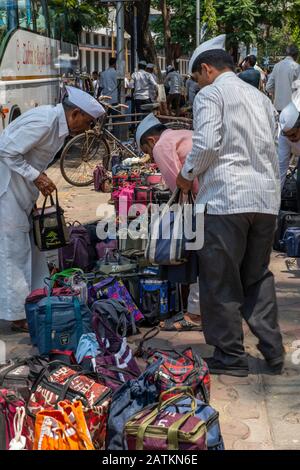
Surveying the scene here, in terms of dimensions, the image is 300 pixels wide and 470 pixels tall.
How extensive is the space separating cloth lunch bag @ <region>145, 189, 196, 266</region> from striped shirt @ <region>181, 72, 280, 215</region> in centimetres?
27

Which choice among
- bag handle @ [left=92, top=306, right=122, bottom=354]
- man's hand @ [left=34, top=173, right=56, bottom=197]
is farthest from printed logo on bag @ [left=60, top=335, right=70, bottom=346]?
man's hand @ [left=34, top=173, right=56, bottom=197]

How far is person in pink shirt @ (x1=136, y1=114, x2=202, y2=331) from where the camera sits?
17.3 feet

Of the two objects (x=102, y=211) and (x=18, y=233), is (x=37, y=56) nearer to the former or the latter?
(x=102, y=211)

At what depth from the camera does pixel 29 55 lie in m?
13.5

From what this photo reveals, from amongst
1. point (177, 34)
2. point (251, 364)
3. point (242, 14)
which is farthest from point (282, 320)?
point (177, 34)

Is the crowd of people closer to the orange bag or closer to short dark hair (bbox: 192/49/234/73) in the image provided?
short dark hair (bbox: 192/49/234/73)

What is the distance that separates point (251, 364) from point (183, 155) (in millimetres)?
1491

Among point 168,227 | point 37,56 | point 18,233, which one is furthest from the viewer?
point 37,56

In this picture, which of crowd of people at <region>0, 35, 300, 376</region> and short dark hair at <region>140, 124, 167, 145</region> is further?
short dark hair at <region>140, 124, 167, 145</region>

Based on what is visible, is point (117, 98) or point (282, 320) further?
point (117, 98)

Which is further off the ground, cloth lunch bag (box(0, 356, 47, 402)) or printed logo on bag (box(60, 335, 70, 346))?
cloth lunch bag (box(0, 356, 47, 402))

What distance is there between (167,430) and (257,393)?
143 centimetres

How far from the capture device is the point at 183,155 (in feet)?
17.5

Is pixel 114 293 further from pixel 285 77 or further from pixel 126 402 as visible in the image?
pixel 285 77
